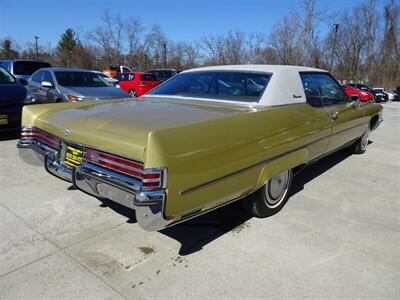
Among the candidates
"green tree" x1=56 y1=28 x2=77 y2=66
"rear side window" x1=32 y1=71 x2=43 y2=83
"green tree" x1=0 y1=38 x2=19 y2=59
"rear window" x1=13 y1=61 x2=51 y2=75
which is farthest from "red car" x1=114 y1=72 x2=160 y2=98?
"green tree" x1=0 y1=38 x2=19 y2=59

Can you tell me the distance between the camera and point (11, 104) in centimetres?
637

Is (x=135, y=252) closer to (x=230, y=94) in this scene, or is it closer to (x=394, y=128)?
(x=230, y=94)

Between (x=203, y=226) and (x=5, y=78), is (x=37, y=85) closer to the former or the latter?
(x=5, y=78)

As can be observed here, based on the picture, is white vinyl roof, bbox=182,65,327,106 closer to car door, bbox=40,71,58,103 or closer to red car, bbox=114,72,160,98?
car door, bbox=40,71,58,103

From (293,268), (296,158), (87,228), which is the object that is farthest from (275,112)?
(87,228)

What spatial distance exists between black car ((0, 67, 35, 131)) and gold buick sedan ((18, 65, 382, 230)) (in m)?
3.21

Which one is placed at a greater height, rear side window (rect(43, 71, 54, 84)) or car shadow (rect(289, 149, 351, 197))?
rear side window (rect(43, 71, 54, 84))

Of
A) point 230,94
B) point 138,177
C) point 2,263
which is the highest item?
point 230,94

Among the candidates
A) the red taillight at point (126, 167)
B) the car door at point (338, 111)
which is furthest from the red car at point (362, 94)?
the red taillight at point (126, 167)

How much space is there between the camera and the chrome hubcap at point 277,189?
3.43 metres

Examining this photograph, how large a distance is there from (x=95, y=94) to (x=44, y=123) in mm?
4735

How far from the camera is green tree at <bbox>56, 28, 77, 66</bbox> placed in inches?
1806

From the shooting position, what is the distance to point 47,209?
353 centimetres

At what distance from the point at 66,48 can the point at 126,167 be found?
55026mm
